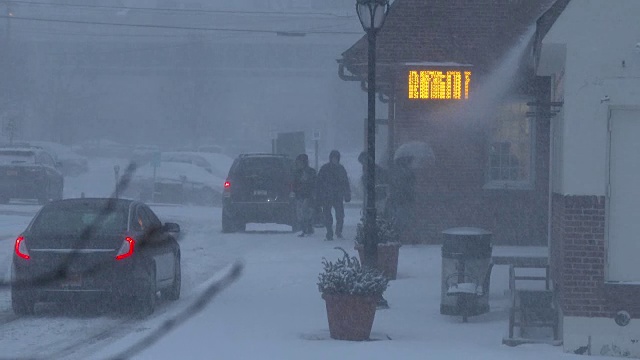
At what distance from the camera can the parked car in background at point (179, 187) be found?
45.2 meters

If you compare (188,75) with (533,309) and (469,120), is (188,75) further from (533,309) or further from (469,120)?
(533,309)

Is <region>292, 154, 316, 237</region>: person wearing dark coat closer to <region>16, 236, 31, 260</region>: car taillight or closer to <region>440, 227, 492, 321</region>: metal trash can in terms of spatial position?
<region>440, 227, 492, 321</region>: metal trash can

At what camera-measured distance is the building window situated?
22438 millimetres

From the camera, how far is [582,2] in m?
11.5

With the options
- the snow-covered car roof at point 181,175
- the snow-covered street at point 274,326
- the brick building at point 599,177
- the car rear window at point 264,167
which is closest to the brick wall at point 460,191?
the snow-covered street at point 274,326

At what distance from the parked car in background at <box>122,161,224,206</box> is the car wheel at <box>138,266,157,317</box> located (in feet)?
100

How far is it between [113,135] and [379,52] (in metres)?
60.4

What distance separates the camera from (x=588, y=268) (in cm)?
1152

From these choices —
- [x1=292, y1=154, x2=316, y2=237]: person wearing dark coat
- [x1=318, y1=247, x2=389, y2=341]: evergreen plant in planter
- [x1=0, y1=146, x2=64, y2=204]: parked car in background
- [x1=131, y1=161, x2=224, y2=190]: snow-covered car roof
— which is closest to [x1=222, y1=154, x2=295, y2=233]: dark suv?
[x1=292, y1=154, x2=316, y2=237]: person wearing dark coat

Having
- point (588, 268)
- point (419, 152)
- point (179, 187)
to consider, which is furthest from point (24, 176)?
point (588, 268)

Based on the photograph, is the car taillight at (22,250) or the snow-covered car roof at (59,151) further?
the snow-covered car roof at (59,151)

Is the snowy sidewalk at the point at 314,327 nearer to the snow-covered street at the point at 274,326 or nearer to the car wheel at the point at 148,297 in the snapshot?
the snow-covered street at the point at 274,326

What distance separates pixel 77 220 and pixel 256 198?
1302 cm

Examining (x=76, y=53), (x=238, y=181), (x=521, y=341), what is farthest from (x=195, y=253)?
(x=76, y=53)
